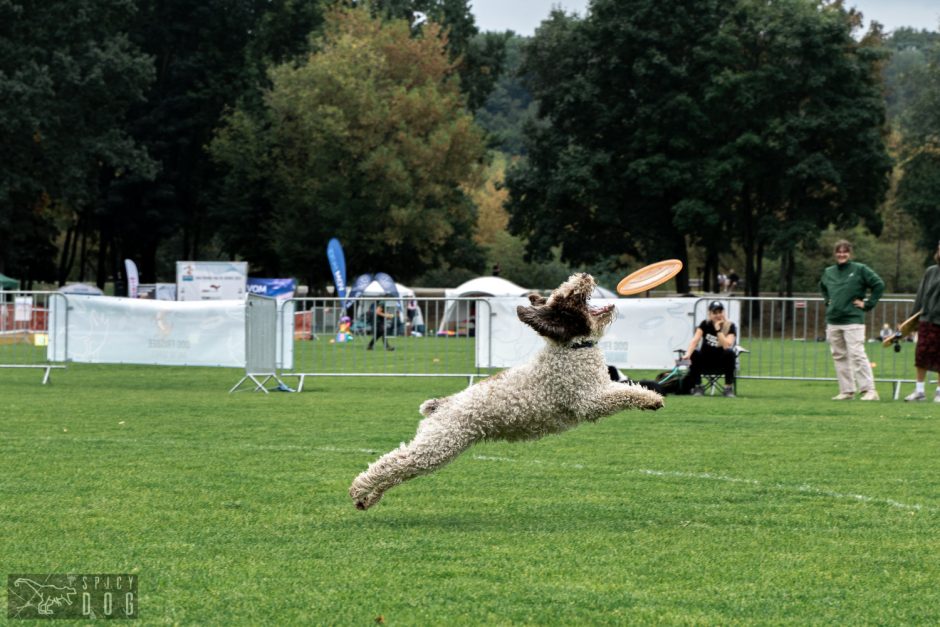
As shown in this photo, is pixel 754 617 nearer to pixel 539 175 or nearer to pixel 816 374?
pixel 816 374

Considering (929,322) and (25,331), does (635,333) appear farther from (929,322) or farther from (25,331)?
(25,331)

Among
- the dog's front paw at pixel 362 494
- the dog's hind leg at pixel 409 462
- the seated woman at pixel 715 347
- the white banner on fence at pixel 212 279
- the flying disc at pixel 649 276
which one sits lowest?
the dog's front paw at pixel 362 494

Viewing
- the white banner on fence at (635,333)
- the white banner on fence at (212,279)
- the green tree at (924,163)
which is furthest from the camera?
the green tree at (924,163)

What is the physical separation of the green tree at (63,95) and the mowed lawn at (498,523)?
3284 centimetres

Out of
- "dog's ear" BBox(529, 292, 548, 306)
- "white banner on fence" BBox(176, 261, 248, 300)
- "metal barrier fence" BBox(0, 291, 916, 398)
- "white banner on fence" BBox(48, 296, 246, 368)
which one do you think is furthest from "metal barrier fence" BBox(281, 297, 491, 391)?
"white banner on fence" BBox(176, 261, 248, 300)

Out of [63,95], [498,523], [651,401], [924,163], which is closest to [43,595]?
[498,523]

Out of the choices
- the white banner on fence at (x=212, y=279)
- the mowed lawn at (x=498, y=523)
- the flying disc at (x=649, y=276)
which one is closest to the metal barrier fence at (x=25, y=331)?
the mowed lawn at (x=498, y=523)

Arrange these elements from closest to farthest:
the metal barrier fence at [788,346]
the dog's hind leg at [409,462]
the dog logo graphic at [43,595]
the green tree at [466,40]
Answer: the dog logo graphic at [43,595] < the dog's hind leg at [409,462] < the metal barrier fence at [788,346] < the green tree at [466,40]

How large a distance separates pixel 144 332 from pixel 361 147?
32.7 m

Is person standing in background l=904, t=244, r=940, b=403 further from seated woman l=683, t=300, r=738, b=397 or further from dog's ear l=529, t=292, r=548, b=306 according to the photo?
dog's ear l=529, t=292, r=548, b=306

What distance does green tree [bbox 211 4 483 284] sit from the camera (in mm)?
50125

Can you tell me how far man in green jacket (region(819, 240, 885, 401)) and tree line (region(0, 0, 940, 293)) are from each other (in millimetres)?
32295

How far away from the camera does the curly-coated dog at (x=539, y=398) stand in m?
6.62

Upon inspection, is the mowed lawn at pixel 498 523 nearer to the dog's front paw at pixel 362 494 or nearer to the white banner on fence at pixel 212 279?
the dog's front paw at pixel 362 494
